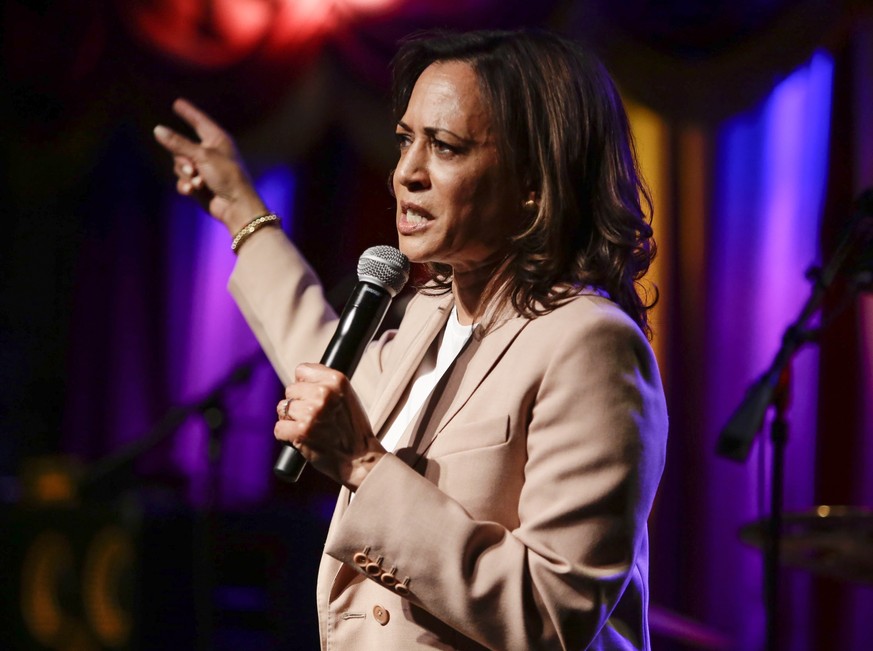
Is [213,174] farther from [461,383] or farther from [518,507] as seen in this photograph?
[518,507]

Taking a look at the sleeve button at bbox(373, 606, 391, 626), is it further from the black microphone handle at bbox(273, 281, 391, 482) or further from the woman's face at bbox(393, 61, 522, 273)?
the woman's face at bbox(393, 61, 522, 273)

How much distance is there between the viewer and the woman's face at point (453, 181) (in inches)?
63.6

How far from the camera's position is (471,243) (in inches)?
64.7

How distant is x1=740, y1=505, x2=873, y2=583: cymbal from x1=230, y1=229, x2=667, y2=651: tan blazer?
96 centimetres

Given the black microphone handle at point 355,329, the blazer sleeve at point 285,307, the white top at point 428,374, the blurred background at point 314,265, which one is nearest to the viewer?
the black microphone handle at point 355,329

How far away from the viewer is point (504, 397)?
1.52m

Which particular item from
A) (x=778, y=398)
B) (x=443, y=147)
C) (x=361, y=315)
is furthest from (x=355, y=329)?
(x=778, y=398)

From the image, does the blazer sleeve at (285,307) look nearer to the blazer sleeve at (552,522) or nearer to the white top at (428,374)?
the white top at (428,374)

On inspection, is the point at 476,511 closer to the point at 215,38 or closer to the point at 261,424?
the point at 261,424

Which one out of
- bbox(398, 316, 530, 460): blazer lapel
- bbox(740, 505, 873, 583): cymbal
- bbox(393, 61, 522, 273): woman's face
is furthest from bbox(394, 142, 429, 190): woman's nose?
bbox(740, 505, 873, 583): cymbal

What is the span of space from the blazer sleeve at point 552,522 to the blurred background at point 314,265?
4.97ft

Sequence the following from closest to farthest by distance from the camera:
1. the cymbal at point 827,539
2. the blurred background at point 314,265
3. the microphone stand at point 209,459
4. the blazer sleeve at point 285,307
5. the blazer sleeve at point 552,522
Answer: the blazer sleeve at point 552,522 → the blazer sleeve at point 285,307 → the cymbal at point 827,539 → the microphone stand at point 209,459 → the blurred background at point 314,265

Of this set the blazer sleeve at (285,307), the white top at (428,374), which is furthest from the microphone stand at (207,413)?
the white top at (428,374)

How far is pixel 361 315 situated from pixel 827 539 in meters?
1.48
